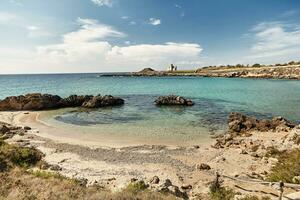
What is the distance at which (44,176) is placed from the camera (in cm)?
980

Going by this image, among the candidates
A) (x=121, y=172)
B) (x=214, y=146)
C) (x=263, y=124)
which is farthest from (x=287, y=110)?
(x=121, y=172)

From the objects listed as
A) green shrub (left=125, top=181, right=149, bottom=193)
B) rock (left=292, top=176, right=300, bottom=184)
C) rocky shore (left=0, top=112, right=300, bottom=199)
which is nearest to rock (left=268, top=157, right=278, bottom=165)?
rocky shore (left=0, top=112, right=300, bottom=199)

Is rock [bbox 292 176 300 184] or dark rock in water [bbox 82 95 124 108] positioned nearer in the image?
rock [bbox 292 176 300 184]

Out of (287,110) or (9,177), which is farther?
(287,110)

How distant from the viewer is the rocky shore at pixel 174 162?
1141 cm

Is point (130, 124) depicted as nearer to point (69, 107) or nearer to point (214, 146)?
point (214, 146)

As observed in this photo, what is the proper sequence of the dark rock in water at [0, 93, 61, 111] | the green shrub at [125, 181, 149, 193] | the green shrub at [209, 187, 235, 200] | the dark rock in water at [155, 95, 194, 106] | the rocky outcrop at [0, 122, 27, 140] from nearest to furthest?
the green shrub at [125, 181, 149, 193]
the green shrub at [209, 187, 235, 200]
the rocky outcrop at [0, 122, 27, 140]
the dark rock in water at [0, 93, 61, 111]
the dark rock in water at [155, 95, 194, 106]

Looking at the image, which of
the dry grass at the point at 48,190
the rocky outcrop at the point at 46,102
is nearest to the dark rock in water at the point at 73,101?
the rocky outcrop at the point at 46,102

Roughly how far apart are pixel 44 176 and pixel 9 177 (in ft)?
4.07

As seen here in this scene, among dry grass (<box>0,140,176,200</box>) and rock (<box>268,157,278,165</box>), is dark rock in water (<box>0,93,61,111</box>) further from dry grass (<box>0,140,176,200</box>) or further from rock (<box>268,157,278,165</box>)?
rock (<box>268,157,278,165</box>)

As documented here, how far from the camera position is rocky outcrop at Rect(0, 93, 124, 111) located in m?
37.7

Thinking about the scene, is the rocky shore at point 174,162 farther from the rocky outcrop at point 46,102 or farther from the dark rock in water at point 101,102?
the dark rock in water at point 101,102

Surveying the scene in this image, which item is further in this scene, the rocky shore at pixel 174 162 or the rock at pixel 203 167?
the rock at pixel 203 167

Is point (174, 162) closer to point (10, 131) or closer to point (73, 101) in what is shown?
point (10, 131)
